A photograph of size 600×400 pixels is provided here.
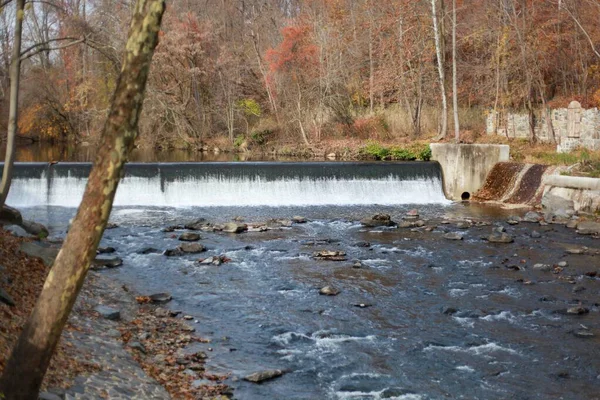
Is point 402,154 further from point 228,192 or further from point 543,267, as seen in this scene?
point 543,267

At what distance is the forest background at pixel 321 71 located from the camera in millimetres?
29844

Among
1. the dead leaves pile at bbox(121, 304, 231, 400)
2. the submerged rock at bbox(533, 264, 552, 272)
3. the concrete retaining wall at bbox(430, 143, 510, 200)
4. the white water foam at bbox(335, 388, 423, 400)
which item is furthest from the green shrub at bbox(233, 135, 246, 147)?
the white water foam at bbox(335, 388, 423, 400)

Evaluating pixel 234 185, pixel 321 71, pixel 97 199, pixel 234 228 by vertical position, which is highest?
pixel 321 71

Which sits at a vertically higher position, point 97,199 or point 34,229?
point 97,199

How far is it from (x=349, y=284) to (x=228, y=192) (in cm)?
1051

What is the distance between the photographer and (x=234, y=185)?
22656 millimetres

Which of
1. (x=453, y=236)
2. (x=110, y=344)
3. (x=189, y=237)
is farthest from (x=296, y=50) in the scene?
(x=110, y=344)

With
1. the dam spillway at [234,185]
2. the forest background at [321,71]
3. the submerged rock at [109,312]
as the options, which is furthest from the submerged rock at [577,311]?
the forest background at [321,71]

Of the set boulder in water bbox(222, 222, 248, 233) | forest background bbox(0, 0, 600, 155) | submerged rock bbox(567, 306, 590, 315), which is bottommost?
submerged rock bbox(567, 306, 590, 315)

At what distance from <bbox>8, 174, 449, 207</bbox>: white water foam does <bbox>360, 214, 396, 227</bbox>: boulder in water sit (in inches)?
142

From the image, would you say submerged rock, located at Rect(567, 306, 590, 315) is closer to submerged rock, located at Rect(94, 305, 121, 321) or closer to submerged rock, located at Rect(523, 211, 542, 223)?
submerged rock, located at Rect(94, 305, 121, 321)

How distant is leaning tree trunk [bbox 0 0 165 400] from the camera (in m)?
4.89

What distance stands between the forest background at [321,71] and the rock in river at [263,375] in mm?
22169

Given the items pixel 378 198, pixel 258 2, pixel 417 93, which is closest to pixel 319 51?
pixel 417 93
